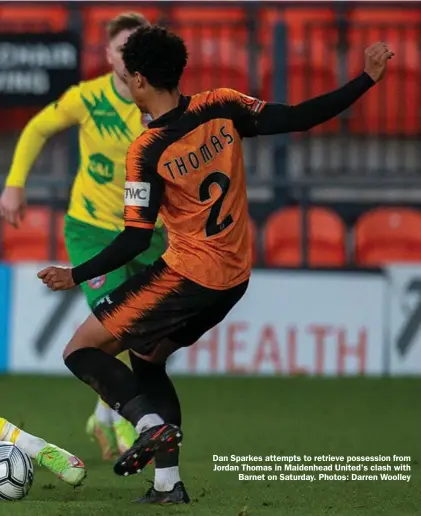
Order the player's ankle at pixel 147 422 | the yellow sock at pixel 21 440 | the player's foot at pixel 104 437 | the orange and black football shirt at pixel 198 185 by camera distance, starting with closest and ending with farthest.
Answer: the player's ankle at pixel 147 422
the orange and black football shirt at pixel 198 185
the yellow sock at pixel 21 440
the player's foot at pixel 104 437

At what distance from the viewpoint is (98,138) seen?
7.46m

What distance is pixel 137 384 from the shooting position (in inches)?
230

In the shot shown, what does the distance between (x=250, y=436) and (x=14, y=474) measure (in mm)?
2663

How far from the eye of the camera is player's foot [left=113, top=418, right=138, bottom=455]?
727 cm

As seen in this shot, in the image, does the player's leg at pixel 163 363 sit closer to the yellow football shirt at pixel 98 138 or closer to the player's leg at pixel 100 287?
the player's leg at pixel 100 287

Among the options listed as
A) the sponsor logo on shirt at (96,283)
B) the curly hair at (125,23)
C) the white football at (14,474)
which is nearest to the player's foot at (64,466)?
the white football at (14,474)

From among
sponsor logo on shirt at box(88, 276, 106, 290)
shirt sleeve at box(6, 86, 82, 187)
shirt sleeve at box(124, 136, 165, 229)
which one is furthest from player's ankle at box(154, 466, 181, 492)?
shirt sleeve at box(6, 86, 82, 187)

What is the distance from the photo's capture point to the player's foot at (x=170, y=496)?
226 inches

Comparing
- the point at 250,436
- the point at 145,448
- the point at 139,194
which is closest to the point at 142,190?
the point at 139,194

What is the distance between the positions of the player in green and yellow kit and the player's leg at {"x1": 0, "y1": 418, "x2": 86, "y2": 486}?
127 cm

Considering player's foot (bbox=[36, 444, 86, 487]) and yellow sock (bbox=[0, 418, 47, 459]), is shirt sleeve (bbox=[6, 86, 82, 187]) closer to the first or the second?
yellow sock (bbox=[0, 418, 47, 459])

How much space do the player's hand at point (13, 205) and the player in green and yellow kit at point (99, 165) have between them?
0.04 ft

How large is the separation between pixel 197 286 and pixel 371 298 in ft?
20.3

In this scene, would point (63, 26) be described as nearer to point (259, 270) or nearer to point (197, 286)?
point (259, 270)
